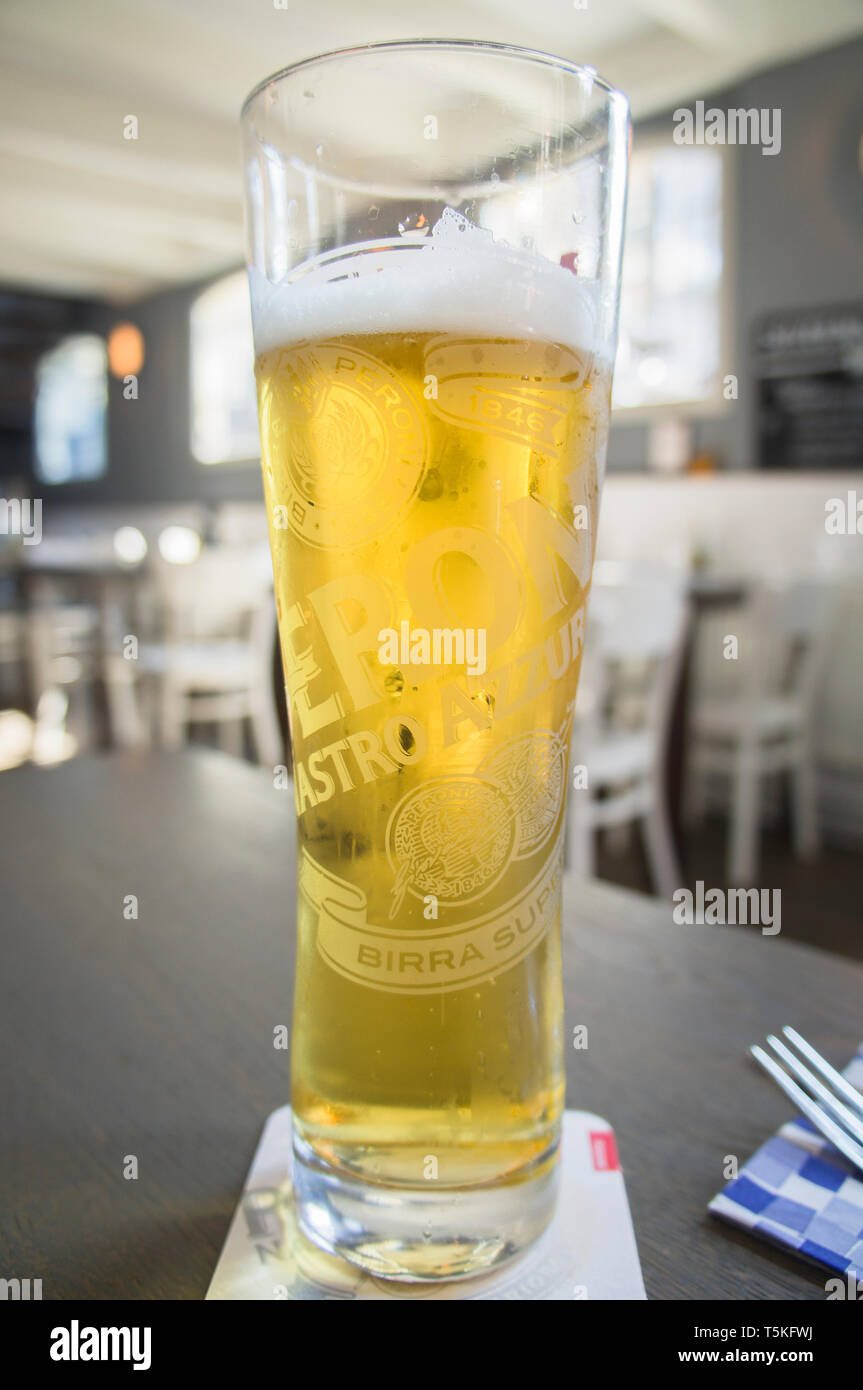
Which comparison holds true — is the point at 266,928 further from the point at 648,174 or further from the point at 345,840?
the point at 648,174

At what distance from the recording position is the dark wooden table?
394 mm

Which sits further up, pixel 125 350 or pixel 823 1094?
pixel 125 350

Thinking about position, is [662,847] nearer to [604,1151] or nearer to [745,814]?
[745,814]

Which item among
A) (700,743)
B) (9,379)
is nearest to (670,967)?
(700,743)

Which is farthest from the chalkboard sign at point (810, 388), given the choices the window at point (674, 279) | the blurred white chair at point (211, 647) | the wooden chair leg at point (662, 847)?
the blurred white chair at point (211, 647)

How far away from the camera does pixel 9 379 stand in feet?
35.8

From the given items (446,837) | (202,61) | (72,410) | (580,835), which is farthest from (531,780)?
(72,410)

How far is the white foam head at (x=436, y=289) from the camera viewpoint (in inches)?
14.7

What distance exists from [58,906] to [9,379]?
11604 millimetres

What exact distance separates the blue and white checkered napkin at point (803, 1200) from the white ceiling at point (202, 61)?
3809 millimetres

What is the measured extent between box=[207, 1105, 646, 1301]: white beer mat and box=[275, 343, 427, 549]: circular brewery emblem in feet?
0.91

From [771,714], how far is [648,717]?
2.34ft

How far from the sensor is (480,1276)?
39cm

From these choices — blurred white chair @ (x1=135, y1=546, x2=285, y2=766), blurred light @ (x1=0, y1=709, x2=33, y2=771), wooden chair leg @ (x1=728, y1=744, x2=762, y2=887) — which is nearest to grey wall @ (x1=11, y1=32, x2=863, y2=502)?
wooden chair leg @ (x1=728, y1=744, x2=762, y2=887)
